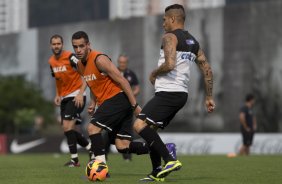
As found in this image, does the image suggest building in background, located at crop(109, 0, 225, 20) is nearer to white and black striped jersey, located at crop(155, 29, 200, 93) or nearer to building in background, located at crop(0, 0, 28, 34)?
building in background, located at crop(0, 0, 28, 34)

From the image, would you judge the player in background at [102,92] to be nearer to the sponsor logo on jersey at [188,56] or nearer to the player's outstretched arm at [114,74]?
the player's outstretched arm at [114,74]

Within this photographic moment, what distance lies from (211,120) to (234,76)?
3390 millimetres

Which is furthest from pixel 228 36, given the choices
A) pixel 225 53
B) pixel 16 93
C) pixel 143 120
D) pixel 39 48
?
pixel 143 120

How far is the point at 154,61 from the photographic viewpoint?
6116cm

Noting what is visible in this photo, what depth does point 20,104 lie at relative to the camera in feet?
251

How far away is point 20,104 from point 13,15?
163 feet

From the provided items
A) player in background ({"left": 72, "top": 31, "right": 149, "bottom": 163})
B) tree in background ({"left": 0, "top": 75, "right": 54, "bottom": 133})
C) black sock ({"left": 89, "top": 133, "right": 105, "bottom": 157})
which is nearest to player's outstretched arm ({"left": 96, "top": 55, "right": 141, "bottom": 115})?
player in background ({"left": 72, "top": 31, "right": 149, "bottom": 163})

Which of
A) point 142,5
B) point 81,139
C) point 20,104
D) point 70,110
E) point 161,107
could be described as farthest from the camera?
point 142,5

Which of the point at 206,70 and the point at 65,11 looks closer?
the point at 206,70

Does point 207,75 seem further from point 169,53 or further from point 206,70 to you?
point 169,53

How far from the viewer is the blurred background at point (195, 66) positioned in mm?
54438

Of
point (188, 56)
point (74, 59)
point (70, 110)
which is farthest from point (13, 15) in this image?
point (188, 56)

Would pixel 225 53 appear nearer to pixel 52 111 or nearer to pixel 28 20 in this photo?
pixel 52 111

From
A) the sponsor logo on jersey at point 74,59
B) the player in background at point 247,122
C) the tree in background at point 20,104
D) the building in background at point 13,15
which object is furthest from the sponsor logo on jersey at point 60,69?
the building in background at point 13,15
